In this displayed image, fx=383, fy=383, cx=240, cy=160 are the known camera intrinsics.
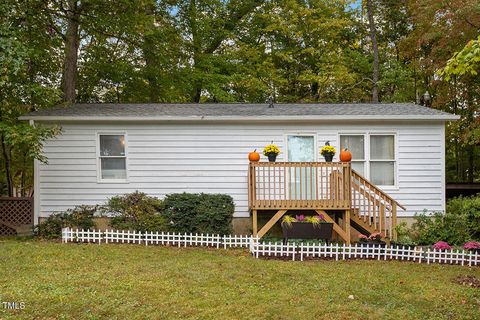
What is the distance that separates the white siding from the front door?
0.20 m

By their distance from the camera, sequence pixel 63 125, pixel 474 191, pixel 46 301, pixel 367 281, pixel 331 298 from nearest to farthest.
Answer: pixel 46 301
pixel 331 298
pixel 367 281
pixel 63 125
pixel 474 191

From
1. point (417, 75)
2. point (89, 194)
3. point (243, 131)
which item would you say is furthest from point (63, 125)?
point (417, 75)

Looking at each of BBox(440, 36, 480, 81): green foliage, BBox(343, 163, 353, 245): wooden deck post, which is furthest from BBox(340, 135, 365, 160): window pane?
BBox(440, 36, 480, 81): green foliage

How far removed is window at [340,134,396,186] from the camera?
967 centimetres

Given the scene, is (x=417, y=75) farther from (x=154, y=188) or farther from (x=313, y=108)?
(x=154, y=188)

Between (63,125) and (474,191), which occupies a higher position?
(63,125)

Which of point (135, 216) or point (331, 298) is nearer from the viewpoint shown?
point (331, 298)

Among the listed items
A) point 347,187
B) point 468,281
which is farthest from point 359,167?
point 468,281

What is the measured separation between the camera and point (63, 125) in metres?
9.60

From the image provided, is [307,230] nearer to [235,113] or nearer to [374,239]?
[374,239]

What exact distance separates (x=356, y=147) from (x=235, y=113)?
126 inches

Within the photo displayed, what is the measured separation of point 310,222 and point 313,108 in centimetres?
382

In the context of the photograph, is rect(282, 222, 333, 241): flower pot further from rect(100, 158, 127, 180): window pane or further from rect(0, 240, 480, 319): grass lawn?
rect(100, 158, 127, 180): window pane

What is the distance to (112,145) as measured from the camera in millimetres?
9781
